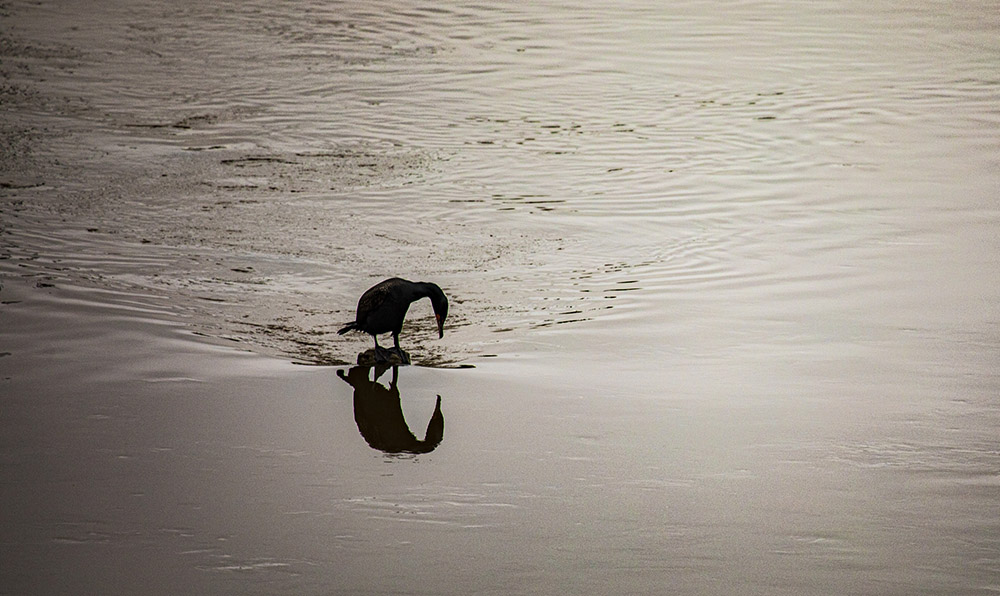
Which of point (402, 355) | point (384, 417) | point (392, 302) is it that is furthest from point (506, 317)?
point (384, 417)

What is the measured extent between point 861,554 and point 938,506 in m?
0.58

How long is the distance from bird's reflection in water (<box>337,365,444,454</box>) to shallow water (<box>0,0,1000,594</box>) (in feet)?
0.10

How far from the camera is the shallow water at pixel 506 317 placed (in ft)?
13.1

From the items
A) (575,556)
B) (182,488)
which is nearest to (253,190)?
(182,488)

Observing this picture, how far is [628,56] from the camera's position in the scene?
15.6 m

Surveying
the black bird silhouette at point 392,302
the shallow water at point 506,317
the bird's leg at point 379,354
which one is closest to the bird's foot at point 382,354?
the bird's leg at point 379,354

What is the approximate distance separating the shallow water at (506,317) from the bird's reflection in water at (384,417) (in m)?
0.03

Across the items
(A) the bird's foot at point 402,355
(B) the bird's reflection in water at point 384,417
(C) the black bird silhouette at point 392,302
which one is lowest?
(B) the bird's reflection in water at point 384,417

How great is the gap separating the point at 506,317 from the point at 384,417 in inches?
71.5

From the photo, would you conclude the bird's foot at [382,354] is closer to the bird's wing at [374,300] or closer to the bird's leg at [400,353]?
the bird's leg at [400,353]

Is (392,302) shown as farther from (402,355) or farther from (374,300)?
(402,355)

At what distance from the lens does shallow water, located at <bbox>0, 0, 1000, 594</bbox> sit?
400cm

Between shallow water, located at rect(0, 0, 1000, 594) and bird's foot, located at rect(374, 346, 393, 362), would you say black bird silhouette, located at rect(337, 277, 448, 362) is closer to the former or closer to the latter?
bird's foot, located at rect(374, 346, 393, 362)

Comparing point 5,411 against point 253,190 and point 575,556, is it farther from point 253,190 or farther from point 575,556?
point 253,190
